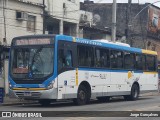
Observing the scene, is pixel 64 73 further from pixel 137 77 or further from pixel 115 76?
pixel 137 77

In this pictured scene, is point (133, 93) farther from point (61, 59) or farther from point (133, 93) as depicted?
point (61, 59)

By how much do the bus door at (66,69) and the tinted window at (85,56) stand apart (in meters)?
0.59

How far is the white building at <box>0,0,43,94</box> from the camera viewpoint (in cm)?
3069

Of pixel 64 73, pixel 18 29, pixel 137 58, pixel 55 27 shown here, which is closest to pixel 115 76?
pixel 137 58

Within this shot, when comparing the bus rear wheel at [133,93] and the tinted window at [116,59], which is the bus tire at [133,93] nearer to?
the bus rear wheel at [133,93]

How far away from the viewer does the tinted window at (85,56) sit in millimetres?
22547

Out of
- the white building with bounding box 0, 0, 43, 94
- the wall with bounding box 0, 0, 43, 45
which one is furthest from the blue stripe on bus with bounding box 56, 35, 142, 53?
the wall with bounding box 0, 0, 43, 45

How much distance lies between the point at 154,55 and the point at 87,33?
50.1 feet

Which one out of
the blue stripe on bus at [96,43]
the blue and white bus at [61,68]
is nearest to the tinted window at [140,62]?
the blue stripe on bus at [96,43]

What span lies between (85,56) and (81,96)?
75.9 inches

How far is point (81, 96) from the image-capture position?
894 inches

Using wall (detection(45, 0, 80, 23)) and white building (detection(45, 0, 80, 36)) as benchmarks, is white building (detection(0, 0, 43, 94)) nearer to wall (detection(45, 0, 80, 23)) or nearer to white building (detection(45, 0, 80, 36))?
white building (detection(45, 0, 80, 36))

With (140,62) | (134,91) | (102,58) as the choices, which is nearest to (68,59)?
(102,58)

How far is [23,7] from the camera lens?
32.7 metres
